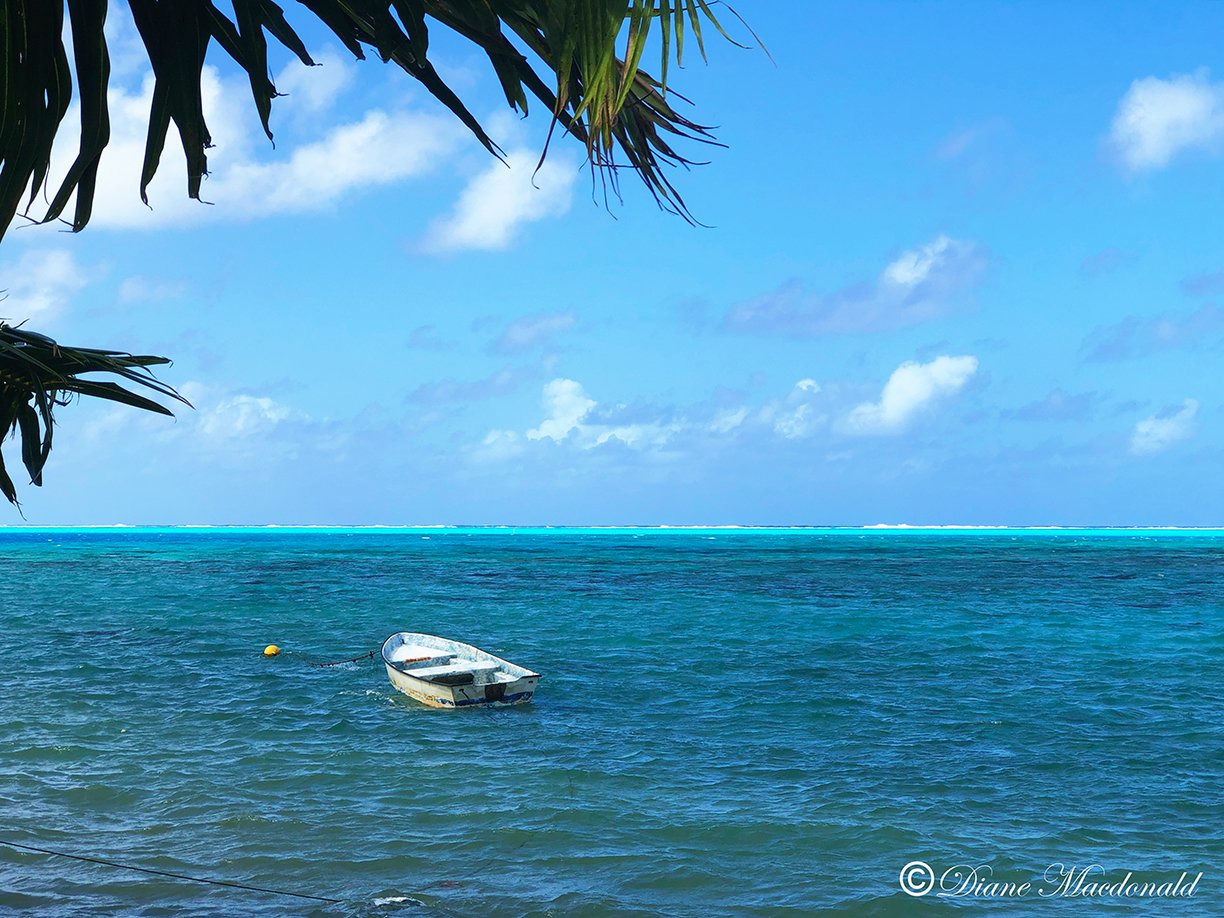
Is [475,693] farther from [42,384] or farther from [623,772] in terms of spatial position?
[42,384]

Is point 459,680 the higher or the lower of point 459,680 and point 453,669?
the lower

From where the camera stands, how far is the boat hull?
2025 centimetres

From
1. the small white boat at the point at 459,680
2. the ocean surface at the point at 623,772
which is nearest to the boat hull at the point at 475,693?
the small white boat at the point at 459,680

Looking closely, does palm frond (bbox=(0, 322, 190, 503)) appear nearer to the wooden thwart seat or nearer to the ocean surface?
the ocean surface

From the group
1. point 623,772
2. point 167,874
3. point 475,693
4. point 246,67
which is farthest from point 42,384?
point 475,693

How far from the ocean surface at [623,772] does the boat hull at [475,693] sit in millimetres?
353

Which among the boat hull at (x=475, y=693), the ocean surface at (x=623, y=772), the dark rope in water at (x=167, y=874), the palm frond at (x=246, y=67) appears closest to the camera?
the palm frond at (x=246, y=67)

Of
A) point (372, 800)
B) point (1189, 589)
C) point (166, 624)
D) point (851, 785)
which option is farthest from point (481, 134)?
point (1189, 589)

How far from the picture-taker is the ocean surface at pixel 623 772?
11102 mm

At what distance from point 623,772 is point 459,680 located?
5675mm

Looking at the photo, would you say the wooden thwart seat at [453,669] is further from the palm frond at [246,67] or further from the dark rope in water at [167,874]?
the palm frond at [246,67]

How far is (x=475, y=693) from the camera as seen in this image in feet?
66.5

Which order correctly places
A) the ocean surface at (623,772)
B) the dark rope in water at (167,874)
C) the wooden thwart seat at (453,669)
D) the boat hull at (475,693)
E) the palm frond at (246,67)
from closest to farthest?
the palm frond at (246,67) < the dark rope in water at (167,874) < the ocean surface at (623,772) < the boat hull at (475,693) < the wooden thwart seat at (453,669)

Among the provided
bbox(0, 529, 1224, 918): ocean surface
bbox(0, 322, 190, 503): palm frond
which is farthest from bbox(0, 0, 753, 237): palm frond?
bbox(0, 529, 1224, 918): ocean surface
